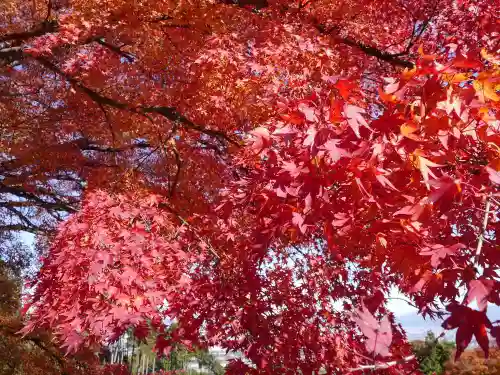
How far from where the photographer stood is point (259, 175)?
10.2ft

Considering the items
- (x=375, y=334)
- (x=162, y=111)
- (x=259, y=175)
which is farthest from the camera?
(x=162, y=111)

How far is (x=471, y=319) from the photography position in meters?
1.49

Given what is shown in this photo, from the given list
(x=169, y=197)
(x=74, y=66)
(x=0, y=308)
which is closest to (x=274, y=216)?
(x=169, y=197)

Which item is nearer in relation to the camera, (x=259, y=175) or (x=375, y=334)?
(x=375, y=334)

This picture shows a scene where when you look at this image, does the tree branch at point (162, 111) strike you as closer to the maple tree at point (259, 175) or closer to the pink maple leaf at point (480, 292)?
the maple tree at point (259, 175)

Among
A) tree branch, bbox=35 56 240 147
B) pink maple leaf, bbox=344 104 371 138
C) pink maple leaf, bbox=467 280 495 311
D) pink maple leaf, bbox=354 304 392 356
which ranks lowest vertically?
pink maple leaf, bbox=354 304 392 356

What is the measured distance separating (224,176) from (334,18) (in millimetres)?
2797

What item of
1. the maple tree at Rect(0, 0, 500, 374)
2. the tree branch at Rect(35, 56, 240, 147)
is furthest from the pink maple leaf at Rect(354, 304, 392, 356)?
the tree branch at Rect(35, 56, 240, 147)

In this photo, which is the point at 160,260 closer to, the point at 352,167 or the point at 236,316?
the point at 236,316

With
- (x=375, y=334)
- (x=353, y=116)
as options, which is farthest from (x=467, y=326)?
(x=353, y=116)

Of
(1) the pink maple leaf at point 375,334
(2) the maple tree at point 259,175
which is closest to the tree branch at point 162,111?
(2) the maple tree at point 259,175

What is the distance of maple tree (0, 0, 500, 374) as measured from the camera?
6.63ft

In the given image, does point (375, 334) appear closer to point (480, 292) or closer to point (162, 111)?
point (480, 292)

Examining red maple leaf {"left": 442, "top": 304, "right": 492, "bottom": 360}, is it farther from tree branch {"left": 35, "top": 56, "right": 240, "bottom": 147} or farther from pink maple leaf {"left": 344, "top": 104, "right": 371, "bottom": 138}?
tree branch {"left": 35, "top": 56, "right": 240, "bottom": 147}
